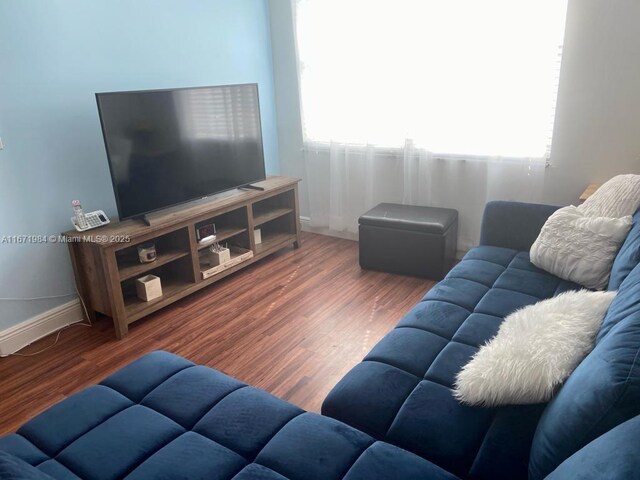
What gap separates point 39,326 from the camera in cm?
283

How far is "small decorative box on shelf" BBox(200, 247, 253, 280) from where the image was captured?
3.30 m

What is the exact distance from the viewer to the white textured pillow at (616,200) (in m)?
2.16

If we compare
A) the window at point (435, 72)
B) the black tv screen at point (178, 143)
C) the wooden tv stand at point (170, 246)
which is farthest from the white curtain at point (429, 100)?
the black tv screen at point (178, 143)

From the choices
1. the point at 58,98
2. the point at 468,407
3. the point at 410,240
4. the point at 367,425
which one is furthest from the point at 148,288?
the point at 468,407

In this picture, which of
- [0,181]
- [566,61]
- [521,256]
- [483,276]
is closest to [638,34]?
[566,61]

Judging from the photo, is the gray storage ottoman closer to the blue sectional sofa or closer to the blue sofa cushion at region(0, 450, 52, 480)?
the blue sectional sofa

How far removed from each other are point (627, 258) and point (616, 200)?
56 centimetres

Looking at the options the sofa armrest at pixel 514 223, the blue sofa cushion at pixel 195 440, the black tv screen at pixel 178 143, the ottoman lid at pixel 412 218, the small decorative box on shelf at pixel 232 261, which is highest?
the black tv screen at pixel 178 143

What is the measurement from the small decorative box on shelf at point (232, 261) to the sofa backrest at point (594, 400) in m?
2.50

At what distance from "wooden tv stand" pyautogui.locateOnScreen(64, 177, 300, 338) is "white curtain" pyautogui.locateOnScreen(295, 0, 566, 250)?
623 mm

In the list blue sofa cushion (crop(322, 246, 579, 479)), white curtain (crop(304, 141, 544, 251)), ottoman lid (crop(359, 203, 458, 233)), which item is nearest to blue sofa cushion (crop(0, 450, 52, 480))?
blue sofa cushion (crop(322, 246, 579, 479))

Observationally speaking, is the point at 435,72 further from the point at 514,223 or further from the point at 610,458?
the point at 610,458

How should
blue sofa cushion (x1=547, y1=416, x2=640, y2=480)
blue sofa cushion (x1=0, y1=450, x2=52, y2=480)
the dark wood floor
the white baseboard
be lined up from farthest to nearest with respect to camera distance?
the white baseboard < the dark wood floor < blue sofa cushion (x1=0, y1=450, x2=52, y2=480) < blue sofa cushion (x1=547, y1=416, x2=640, y2=480)

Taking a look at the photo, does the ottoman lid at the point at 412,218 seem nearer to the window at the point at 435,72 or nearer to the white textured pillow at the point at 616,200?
the window at the point at 435,72
